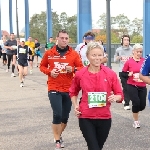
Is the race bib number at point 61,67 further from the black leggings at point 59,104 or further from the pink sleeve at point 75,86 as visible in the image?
the pink sleeve at point 75,86

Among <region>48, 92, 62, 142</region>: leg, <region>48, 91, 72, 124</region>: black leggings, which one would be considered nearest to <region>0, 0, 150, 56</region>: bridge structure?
<region>48, 91, 72, 124</region>: black leggings

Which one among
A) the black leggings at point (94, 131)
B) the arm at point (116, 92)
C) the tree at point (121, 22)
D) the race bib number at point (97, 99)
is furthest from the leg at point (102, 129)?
the tree at point (121, 22)

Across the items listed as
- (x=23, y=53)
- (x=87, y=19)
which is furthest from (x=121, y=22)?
(x=23, y=53)

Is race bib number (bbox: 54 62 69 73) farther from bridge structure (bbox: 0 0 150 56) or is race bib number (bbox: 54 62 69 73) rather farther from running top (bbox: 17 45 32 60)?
bridge structure (bbox: 0 0 150 56)

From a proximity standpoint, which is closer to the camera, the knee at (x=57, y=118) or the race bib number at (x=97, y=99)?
the race bib number at (x=97, y=99)

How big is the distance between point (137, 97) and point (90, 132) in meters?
3.47

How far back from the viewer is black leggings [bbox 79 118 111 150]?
4590 millimetres

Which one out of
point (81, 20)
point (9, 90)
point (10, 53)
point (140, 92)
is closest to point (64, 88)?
point (140, 92)

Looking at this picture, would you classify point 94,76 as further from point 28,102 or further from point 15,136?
point 28,102

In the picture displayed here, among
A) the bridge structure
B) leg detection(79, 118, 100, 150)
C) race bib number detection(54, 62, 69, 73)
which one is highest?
the bridge structure

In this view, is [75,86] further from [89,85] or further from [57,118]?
[57,118]

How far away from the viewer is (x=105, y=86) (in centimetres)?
465

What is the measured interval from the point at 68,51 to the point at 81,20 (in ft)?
61.9

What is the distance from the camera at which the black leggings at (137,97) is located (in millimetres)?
7910
